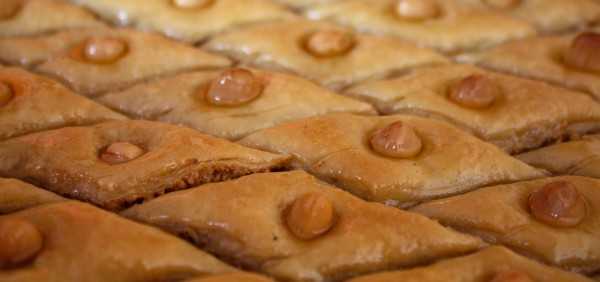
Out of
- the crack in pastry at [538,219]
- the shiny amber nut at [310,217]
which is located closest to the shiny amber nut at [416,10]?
the crack in pastry at [538,219]

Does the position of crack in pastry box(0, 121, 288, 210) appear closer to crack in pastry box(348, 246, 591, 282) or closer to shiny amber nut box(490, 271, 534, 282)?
crack in pastry box(348, 246, 591, 282)

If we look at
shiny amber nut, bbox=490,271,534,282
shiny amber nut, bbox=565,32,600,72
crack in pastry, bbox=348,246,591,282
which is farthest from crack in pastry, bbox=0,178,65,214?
shiny amber nut, bbox=565,32,600,72

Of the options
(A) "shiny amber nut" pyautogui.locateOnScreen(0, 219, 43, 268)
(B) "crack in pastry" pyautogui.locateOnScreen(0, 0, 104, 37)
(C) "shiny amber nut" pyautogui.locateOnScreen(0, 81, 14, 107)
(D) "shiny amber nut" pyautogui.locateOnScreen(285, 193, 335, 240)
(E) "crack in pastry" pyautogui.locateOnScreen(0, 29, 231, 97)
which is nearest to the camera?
(A) "shiny amber nut" pyautogui.locateOnScreen(0, 219, 43, 268)

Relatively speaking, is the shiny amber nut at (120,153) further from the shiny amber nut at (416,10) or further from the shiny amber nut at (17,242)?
the shiny amber nut at (416,10)

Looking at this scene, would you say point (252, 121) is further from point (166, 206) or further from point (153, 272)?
point (153, 272)

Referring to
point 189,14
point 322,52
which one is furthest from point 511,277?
point 189,14

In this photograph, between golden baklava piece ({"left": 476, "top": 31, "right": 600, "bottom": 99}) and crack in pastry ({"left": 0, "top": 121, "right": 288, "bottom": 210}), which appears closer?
crack in pastry ({"left": 0, "top": 121, "right": 288, "bottom": 210})
